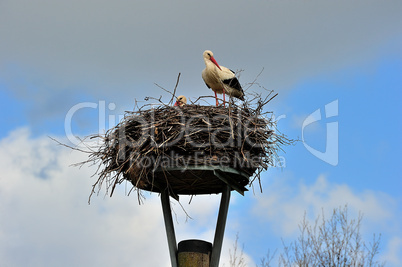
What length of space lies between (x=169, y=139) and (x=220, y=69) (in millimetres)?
2789

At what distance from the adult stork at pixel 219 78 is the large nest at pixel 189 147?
172cm

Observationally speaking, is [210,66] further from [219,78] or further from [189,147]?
[189,147]

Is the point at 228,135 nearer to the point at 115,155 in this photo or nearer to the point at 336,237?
the point at 115,155

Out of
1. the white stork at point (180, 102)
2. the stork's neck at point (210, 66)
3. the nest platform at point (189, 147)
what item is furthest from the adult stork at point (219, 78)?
the nest platform at point (189, 147)

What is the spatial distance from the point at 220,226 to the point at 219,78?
2.75 metres

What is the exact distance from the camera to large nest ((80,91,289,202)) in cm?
691

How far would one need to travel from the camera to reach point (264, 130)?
7449 mm

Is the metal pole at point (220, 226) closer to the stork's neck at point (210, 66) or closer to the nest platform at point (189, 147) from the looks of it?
the nest platform at point (189, 147)

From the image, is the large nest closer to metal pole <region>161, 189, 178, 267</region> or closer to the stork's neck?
metal pole <region>161, 189, 178, 267</region>

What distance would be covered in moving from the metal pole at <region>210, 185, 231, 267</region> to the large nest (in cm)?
16


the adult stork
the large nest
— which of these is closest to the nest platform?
the large nest

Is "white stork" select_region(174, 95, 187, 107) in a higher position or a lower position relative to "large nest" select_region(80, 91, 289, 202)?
higher

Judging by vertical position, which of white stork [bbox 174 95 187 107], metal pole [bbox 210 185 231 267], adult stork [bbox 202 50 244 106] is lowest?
metal pole [bbox 210 185 231 267]

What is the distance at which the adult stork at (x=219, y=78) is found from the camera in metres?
9.30
